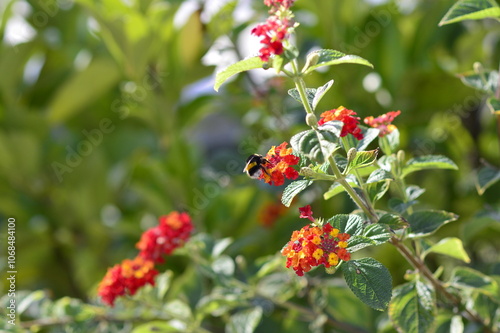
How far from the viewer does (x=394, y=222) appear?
0.64 metres

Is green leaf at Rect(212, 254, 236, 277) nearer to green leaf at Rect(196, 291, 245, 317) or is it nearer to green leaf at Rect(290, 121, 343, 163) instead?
green leaf at Rect(196, 291, 245, 317)

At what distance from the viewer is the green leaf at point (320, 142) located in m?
0.52

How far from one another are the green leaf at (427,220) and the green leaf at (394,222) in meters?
0.08

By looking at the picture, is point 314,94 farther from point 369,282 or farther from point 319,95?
point 369,282

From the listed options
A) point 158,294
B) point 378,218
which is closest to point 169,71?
point 158,294

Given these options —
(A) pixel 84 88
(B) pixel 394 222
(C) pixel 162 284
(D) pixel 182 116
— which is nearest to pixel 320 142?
(B) pixel 394 222

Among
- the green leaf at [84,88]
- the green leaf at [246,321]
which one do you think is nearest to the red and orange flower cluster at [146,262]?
the green leaf at [246,321]

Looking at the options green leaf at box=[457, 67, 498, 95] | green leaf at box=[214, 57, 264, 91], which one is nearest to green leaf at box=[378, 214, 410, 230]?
green leaf at box=[214, 57, 264, 91]

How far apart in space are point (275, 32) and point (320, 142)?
0.12 meters

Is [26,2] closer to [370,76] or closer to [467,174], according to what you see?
[370,76]

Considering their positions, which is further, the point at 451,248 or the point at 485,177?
the point at 485,177

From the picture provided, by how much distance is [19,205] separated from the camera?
174 centimetres

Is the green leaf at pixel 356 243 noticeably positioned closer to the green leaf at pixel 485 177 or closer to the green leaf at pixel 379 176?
the green leaf at pixel 379 176

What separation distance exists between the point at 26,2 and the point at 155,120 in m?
0.75
